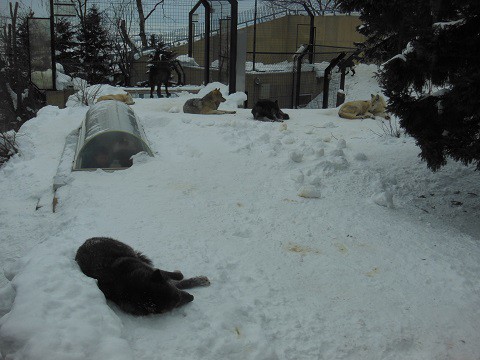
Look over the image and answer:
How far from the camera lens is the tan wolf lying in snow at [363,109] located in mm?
11406

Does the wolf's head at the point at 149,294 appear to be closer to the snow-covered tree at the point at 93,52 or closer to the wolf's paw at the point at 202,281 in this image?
the wolf's paw at the point at 202,281

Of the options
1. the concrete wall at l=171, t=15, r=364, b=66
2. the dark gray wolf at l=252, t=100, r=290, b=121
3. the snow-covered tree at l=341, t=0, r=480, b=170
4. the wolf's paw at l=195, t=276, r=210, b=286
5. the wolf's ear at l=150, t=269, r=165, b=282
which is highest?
the concrete wall at l=171, t=15, r=364, b=66

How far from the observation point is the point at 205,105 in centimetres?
1207

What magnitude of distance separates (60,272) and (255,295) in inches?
53.1

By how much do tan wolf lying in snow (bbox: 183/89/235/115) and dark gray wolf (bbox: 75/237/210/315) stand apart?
848cm

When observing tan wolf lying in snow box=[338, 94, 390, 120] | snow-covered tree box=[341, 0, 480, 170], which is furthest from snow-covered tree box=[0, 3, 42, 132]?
snow-covered tree box=[341, 0, 480, 170]

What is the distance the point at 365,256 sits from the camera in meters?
4.48

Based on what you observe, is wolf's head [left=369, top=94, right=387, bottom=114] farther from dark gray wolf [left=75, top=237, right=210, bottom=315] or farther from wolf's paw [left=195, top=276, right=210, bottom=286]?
dark gray wolf [left=75, top=237, right=210, bottom=315]

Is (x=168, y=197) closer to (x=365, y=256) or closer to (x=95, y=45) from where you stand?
(x=365, y=256)

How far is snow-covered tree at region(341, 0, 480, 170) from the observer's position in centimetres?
493

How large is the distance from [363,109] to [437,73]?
6471 millimetres

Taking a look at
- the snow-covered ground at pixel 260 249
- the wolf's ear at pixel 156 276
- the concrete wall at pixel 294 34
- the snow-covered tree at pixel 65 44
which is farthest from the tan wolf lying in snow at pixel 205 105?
the concrete wall at pixel 294 34

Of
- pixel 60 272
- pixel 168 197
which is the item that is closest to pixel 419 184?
pixel 168 197

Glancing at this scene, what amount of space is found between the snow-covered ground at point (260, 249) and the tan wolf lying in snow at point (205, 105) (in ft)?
11.1
